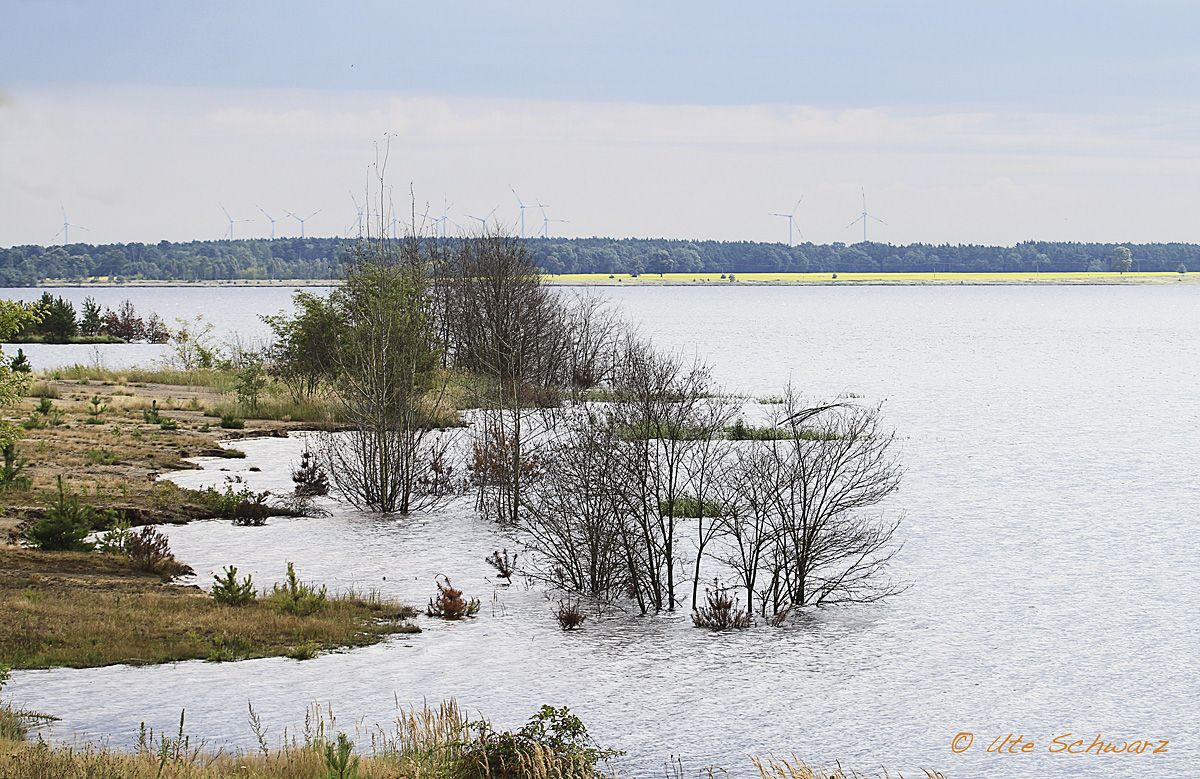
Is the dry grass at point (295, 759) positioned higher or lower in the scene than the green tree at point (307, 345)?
lower

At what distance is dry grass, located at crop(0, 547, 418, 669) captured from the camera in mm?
15617

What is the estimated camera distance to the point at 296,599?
59.3ft

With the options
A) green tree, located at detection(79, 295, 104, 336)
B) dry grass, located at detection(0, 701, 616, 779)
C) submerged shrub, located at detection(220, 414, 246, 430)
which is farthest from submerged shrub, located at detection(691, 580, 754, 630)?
green tree, located at detection(79, 295, 104, 336)

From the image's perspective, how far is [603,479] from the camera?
1970cm

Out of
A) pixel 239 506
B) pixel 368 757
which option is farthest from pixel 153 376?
pixel 368 757

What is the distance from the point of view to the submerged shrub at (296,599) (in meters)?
17.9

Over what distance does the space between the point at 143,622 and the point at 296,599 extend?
6.85 feet

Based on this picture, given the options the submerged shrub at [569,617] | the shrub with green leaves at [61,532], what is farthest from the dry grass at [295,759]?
the shrub with green leaves at [61,532]

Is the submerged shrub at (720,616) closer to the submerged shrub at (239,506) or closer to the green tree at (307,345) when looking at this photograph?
the submerged shrub at (239,506)

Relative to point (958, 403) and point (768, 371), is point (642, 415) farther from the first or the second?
point (768, 371)

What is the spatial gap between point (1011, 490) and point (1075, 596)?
31.5ft

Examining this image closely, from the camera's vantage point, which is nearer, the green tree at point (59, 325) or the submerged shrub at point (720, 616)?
the submerged shrub at point (720, 616)

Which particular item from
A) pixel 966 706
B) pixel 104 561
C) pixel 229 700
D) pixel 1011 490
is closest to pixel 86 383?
pixel 104 561

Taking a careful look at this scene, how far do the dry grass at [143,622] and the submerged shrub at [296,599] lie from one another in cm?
12
